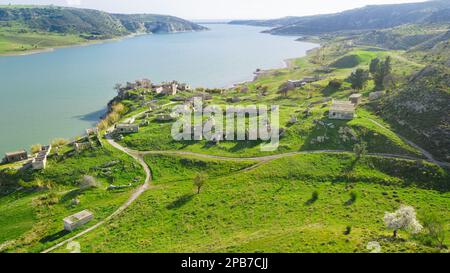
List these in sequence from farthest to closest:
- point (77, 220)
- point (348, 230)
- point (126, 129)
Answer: point (126, 129)
point (77, 220)
point (348, 230)

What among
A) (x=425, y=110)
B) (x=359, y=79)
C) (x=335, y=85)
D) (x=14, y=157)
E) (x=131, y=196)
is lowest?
(x=131, y=196)

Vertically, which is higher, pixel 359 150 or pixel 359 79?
pixel 359 79

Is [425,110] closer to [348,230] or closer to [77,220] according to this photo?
[348,230]

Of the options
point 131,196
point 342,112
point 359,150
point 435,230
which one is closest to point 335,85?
point 342,112

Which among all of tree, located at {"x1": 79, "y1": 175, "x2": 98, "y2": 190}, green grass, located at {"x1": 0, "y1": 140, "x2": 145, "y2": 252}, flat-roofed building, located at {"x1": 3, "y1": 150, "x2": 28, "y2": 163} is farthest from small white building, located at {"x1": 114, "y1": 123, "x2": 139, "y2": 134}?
tree, located at {"x1": 79, "y1": 175, "x2": 98, "y2": 190}

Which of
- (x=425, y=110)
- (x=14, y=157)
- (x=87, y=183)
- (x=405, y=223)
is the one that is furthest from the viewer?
(x=425, y=110)

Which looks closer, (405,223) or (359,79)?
(405,223)

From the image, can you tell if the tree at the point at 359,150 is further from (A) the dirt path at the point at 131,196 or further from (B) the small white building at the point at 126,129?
(B) the small white building at the point at 126,129
